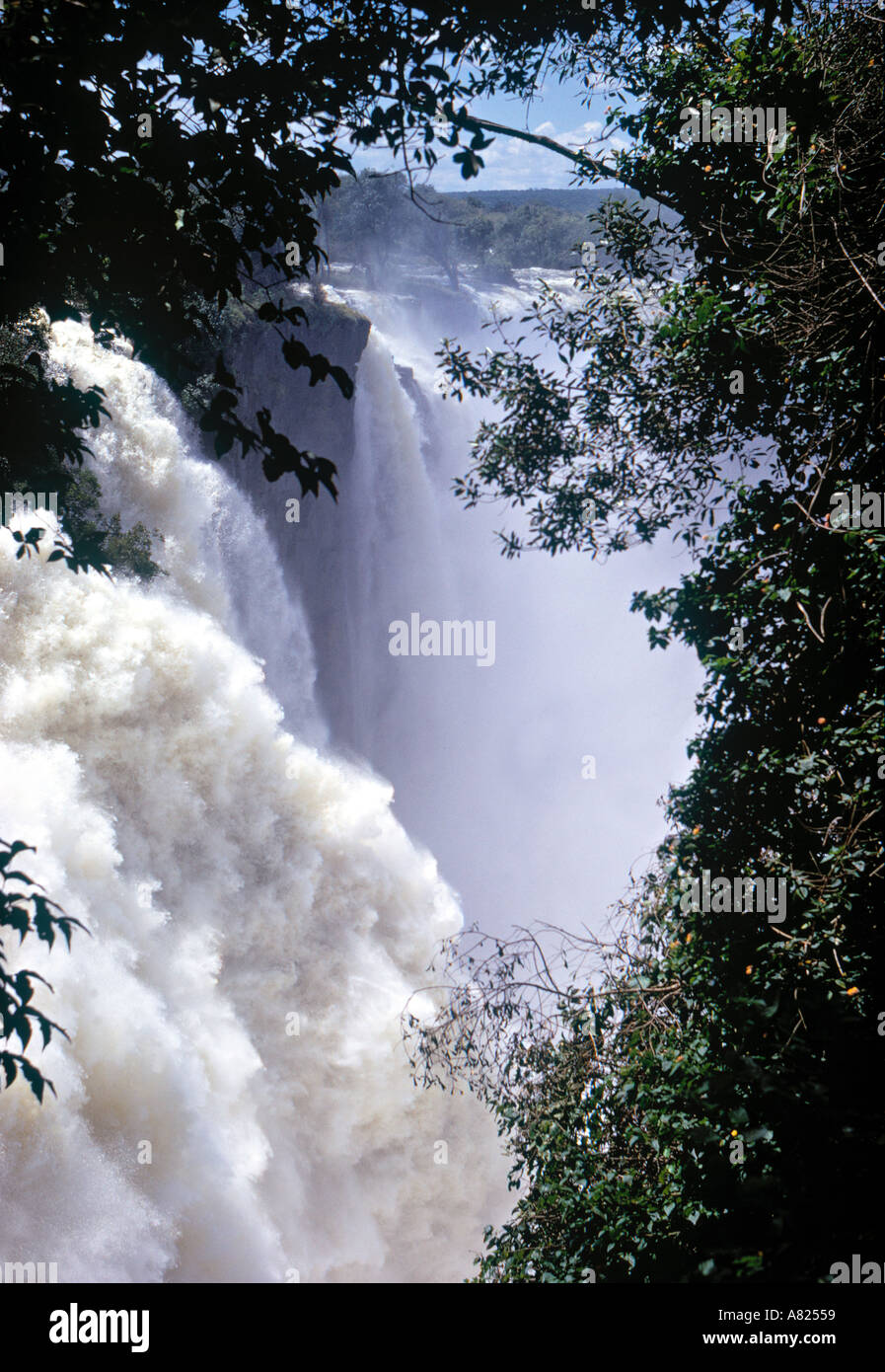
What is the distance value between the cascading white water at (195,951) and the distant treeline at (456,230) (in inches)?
689

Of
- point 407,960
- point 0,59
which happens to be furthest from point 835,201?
point 407,960

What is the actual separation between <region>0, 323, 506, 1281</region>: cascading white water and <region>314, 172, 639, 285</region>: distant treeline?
17496 mm

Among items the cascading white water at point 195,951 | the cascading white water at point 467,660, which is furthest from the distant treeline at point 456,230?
the cascading white water at point 195,951

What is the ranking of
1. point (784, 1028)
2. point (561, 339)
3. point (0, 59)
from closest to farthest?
1. point (0, 59)
2. point (784, 1028)
3. point (561, 339)

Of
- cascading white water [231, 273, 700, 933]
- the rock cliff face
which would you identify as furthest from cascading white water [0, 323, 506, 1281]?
cascading white water [231, 273, 700, 933]

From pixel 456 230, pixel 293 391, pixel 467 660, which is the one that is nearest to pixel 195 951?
pixel 293 391

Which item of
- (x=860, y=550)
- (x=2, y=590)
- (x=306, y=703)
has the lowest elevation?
(x=860, y=550)

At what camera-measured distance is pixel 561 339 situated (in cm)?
601

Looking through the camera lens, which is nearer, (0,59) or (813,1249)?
(0,59)

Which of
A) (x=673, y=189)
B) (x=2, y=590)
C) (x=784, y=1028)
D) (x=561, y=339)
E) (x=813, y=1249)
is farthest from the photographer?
(x=2, y=590)

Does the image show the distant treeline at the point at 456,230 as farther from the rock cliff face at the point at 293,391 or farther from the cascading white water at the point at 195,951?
the cascading white water at the point at 195,951

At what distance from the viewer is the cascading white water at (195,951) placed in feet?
27.3
